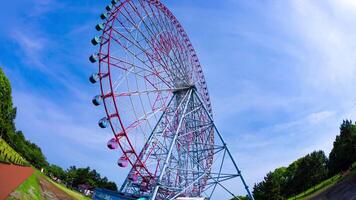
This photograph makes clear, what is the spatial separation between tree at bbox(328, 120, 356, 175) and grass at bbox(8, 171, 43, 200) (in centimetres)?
5194

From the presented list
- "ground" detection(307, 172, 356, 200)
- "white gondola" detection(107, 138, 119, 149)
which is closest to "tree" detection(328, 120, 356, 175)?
"ground" detection(307, 172, 356, 200)

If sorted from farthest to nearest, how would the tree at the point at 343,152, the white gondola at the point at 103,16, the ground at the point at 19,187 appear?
the tree at the point at 343,152
the white gondola at the point at 103,16
the ground at the point at 19,187

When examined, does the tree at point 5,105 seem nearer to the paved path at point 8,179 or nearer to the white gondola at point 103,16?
the paved path at point 8,179

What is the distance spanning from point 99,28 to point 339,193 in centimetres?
3533

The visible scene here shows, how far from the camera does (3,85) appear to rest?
71.1 meters

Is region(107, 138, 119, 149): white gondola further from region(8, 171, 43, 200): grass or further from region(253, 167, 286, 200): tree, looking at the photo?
region(253, 167, 286, 200): tree

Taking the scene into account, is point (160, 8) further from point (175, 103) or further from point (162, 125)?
point (162, 125)

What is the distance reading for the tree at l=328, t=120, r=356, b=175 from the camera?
58.2 metres

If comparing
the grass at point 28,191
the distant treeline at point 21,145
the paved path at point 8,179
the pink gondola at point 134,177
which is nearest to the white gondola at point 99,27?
the pink gondola at point 134,177

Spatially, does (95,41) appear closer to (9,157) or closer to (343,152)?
(9,157)

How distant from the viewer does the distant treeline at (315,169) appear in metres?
59.1

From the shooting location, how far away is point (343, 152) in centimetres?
6066

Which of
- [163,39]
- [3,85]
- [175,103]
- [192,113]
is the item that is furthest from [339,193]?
[3,85]

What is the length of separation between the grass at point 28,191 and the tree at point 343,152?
5194cm
